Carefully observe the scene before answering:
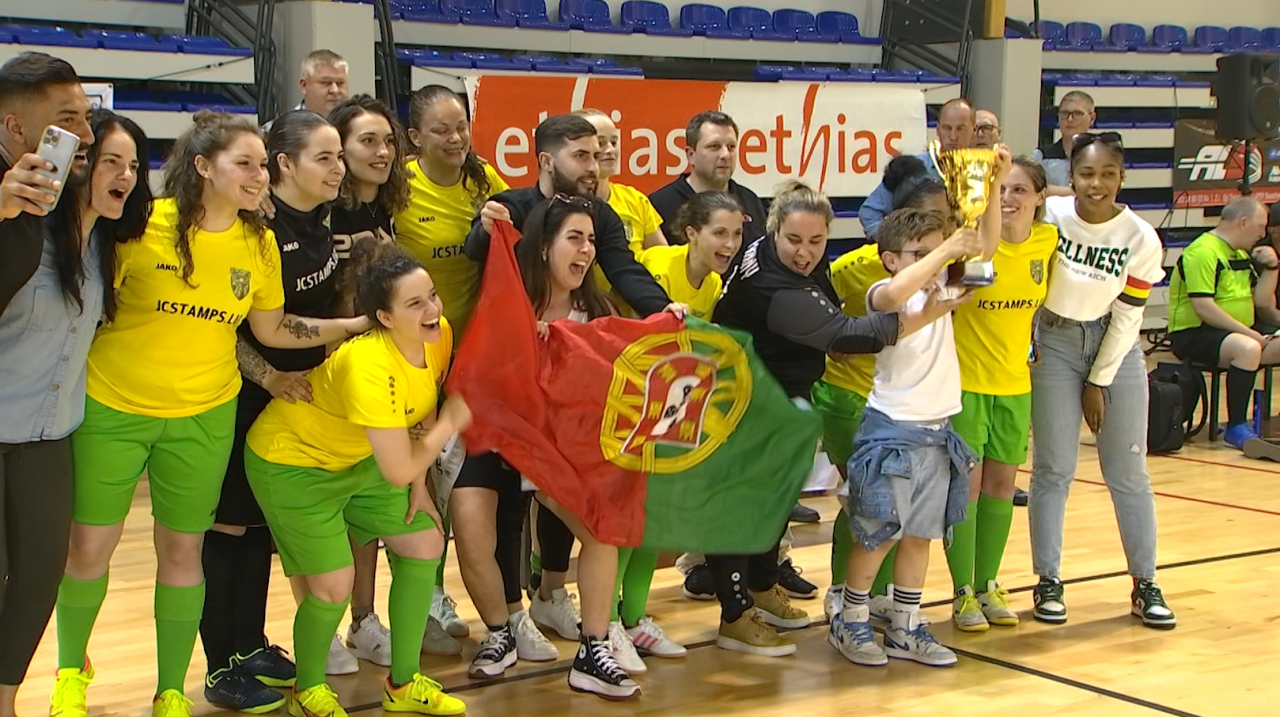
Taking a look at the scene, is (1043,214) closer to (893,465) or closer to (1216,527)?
(893,465)

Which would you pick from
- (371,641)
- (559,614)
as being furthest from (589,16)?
(371,641)

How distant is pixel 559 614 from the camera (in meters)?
4.38

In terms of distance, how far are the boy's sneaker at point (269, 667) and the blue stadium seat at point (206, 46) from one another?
513cm

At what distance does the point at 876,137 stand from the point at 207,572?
743cm

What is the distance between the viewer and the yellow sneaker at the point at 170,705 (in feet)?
11.5

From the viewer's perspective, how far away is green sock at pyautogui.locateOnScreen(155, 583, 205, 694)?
346cm

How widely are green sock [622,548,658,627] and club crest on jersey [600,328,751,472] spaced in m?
0.48

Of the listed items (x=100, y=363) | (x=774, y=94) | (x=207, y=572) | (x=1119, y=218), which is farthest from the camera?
(x=774, y=94)

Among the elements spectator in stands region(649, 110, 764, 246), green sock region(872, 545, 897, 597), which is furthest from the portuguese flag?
spectator in stands region(649, 110, 764, 246)

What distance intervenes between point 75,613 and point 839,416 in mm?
2229

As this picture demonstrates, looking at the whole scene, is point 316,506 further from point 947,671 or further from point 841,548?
point 947,671

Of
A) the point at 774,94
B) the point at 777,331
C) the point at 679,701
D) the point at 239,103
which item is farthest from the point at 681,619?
the point at 774,94

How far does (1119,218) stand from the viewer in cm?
445

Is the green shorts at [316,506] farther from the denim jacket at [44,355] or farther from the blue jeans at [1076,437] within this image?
the blue jeans at [1076,437]
